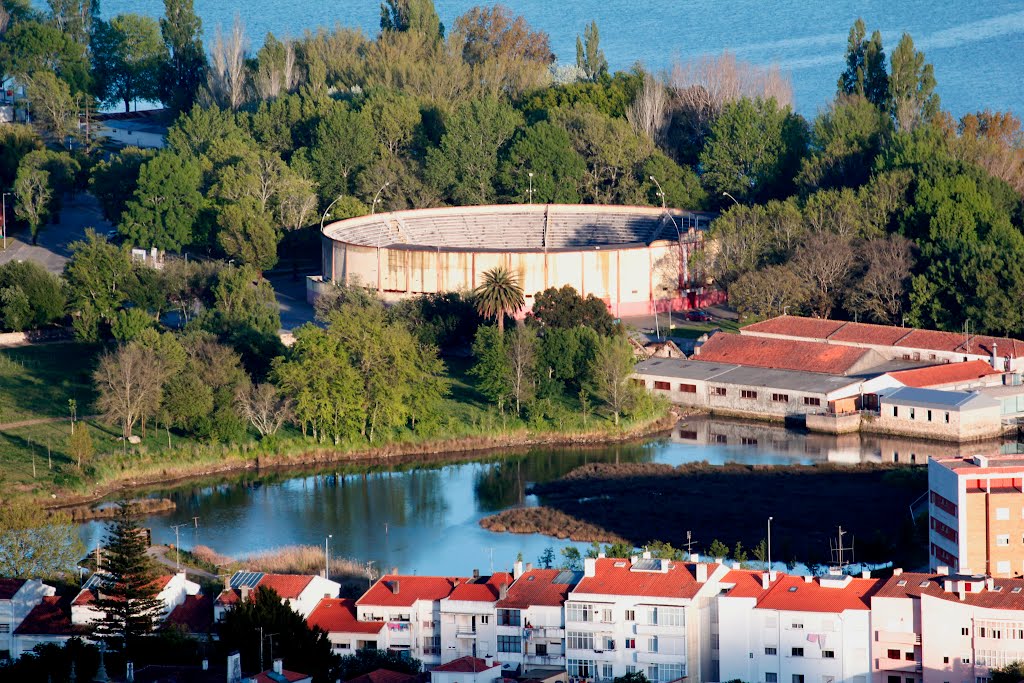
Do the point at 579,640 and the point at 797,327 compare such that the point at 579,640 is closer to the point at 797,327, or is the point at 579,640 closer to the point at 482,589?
the point at 482,589

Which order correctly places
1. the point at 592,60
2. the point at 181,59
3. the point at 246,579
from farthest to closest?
1. the point at 181,59
2. the point at 592,60
3. the point at 246,579

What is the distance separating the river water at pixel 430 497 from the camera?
51.7m

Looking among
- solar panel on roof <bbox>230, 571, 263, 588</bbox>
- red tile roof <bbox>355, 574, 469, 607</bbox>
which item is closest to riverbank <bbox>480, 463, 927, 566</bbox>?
red tile roof <bbox>355, 574, 469, 607</bbox>

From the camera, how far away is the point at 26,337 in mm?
70125

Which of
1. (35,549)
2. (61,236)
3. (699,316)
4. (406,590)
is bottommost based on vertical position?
(406,590)

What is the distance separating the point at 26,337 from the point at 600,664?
32.8 meters

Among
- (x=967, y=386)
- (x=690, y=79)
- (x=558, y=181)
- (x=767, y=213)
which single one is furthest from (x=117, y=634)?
(x=690, y=79)

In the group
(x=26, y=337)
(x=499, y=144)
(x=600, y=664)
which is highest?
(x=499, y=144)

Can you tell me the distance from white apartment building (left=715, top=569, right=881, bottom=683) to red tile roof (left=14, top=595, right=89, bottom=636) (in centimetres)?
1100

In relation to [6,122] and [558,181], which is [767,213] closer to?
[558,181]

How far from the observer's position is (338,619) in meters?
43.4

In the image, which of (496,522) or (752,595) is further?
(496,522)

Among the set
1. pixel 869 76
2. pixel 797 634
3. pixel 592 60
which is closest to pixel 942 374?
pixel 797 634

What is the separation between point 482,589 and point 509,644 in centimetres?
135
